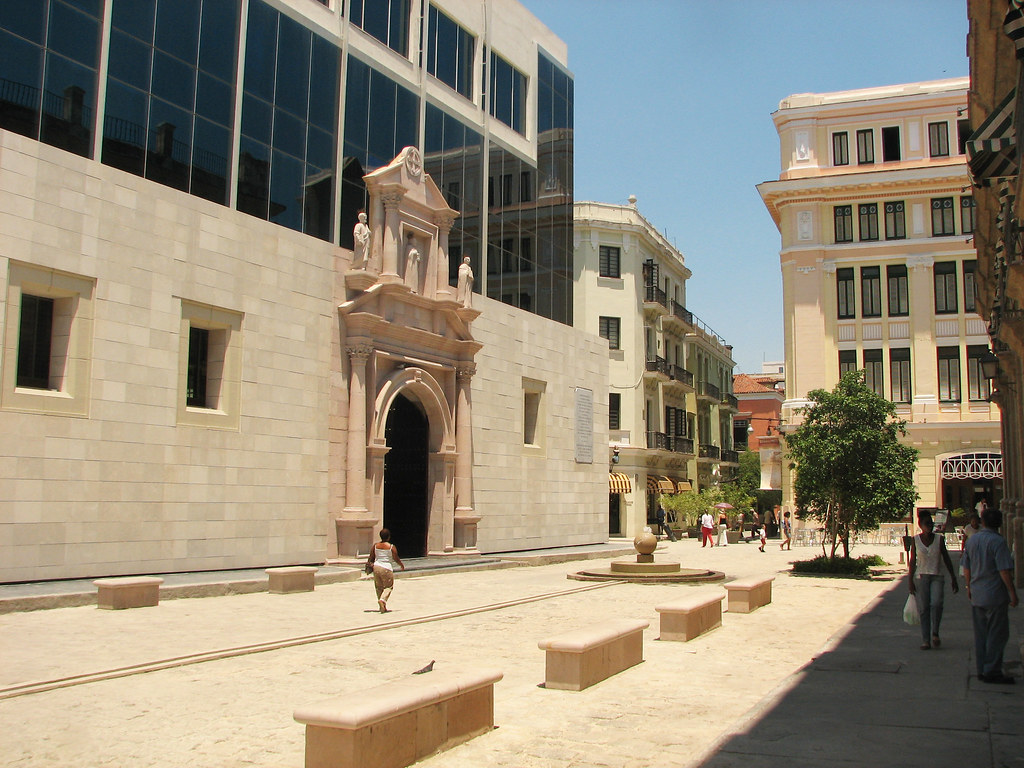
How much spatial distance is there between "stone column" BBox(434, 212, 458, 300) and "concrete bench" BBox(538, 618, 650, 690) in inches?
681

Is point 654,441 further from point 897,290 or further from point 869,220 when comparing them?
point 869,220

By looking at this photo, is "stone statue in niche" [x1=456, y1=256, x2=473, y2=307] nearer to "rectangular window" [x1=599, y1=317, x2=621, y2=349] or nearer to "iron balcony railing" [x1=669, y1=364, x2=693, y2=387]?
"rectangular window" [x1=599, y1=317, x2=621, y2=349]

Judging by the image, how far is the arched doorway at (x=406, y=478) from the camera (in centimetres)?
2627

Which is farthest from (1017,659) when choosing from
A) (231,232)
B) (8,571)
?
(231,232)

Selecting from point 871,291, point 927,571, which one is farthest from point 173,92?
point 871,291

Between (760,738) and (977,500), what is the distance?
40.3 m

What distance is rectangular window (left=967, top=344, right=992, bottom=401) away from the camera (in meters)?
42.9

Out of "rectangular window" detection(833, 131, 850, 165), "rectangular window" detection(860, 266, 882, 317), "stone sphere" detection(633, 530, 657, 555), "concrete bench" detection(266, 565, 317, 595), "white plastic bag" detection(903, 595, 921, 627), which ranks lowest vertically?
"concrete bench" detection(266, 565, 317, 595)

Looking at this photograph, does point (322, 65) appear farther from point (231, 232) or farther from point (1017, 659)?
point (1017, 659)

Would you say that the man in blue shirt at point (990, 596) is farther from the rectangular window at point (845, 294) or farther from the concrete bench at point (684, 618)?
the rectangular window at point (845, 294)

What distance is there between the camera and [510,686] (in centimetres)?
939

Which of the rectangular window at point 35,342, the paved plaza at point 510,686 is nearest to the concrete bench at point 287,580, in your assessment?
the paved plaza at point 510,686

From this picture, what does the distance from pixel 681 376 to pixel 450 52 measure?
104 feet

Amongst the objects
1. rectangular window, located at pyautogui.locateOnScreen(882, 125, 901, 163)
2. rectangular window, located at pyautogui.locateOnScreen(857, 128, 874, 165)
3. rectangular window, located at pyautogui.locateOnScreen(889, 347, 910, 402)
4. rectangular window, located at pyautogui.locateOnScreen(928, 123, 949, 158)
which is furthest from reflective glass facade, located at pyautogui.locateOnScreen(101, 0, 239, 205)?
rectangular window, located at pyautogui.locateOnScreen(928, 123, 949, 158)
